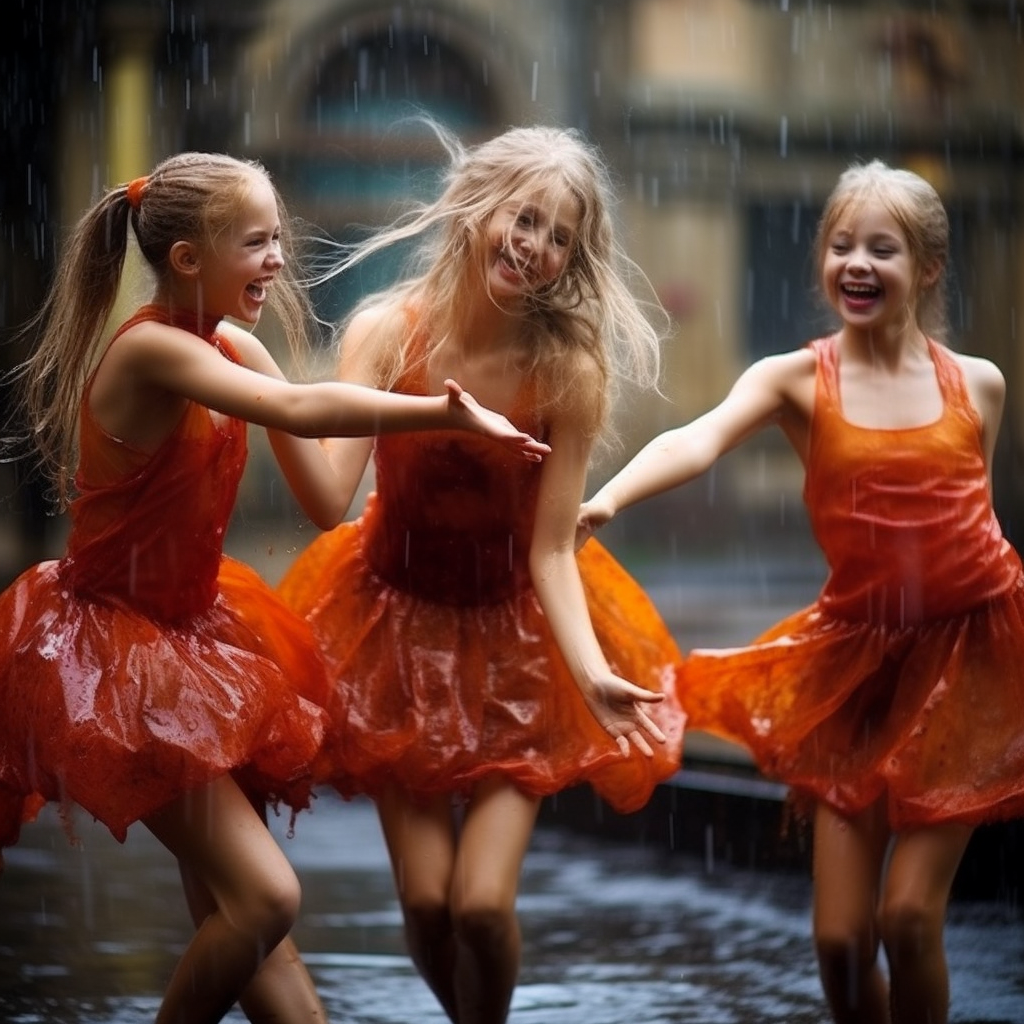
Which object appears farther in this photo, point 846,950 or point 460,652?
point 460,652

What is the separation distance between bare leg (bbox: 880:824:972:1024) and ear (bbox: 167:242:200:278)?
187 centimetres

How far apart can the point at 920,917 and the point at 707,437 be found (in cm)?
112

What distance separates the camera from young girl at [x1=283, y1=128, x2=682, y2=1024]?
13.4 ft

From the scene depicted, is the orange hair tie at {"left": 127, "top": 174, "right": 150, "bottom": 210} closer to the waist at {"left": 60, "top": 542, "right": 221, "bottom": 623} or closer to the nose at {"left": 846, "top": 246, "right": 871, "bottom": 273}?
the waist at {"left": 60, "top": 542, "right": 221, "bottom": 623}

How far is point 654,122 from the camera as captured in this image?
24375mm

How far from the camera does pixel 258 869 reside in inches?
145

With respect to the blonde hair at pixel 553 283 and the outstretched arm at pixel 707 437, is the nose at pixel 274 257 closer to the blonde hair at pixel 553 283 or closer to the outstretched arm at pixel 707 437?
the blonde hair at pixel 553 283

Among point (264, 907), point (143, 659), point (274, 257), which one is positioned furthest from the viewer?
point (274, 257)

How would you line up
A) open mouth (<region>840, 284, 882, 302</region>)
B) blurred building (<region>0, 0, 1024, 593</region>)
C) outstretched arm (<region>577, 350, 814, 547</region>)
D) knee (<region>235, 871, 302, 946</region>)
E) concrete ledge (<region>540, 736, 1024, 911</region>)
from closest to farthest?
1. knee (<region>235, 871, 302, 946</region>)
2. outstretched arm (<region>577, 350, 814, 547</region>)
3. open mouth (<region>840, 284, 882, 302</region>)
4. concrete ledge (<region>540, 736, 1024, 911</region>)
5. blurred building (<region>0, 0, 1024, 593</region>)

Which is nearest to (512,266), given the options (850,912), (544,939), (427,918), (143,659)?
(143,659)

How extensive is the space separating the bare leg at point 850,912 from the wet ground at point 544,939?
934mm

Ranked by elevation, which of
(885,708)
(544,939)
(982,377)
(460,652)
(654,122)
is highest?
(654,122)

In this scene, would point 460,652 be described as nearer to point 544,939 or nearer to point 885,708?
point 885,708

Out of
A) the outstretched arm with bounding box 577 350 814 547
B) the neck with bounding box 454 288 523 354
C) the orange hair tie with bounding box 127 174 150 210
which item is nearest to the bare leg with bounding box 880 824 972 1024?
the outstretched arm with bounding box 577 350 814 547
